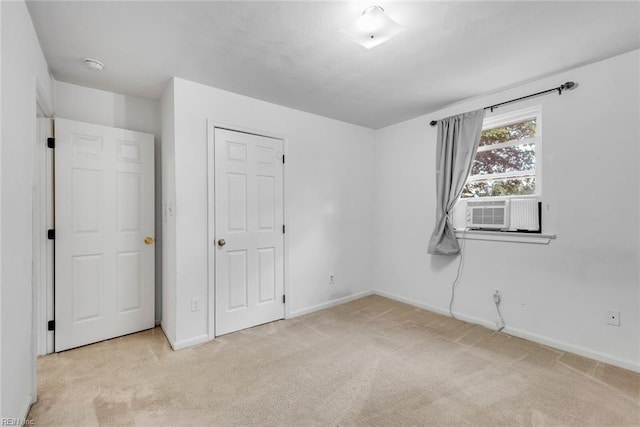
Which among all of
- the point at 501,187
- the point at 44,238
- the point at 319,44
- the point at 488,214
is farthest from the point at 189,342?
the point at 501,187

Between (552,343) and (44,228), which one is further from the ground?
(44,228)

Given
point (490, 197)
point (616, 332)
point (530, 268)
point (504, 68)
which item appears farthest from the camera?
point (490, 197)

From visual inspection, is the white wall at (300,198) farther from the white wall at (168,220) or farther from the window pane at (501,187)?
the window pane at (501,187)

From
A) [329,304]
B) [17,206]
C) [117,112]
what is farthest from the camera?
[329,304]

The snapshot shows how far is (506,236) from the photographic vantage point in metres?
2.84

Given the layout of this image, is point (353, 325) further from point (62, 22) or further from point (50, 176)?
point (62, 22)

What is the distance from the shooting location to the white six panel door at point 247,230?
2.80 metres

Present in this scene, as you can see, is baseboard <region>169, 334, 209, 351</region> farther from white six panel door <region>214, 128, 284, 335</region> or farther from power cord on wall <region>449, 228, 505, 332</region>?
power cord on wall <region>449, 228, 505, 332</region>

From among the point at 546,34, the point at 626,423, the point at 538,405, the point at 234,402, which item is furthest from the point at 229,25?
the point at 626,423

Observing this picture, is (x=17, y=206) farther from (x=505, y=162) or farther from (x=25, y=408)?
(x=505, y=162)

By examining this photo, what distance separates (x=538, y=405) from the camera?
1795mm

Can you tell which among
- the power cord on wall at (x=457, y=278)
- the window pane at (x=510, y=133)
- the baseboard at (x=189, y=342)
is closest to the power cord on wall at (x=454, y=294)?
the power cord on wall at (x=457, y=278)

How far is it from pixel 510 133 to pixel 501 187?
1.82ft

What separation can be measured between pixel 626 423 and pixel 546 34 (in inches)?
96.5
